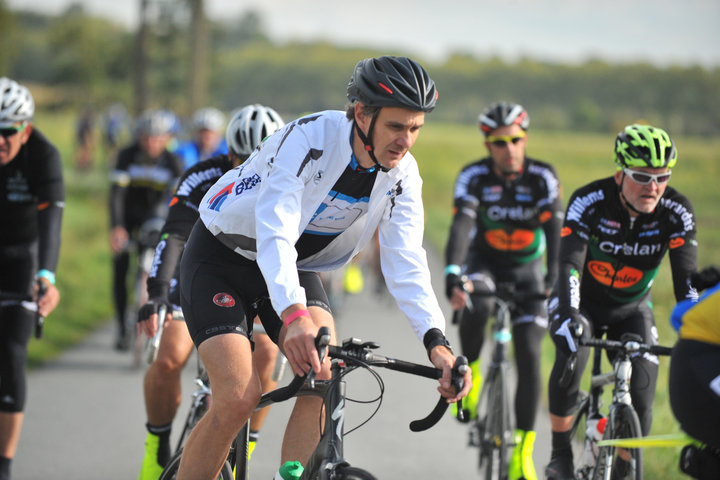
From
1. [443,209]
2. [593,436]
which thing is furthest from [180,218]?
[443,209]

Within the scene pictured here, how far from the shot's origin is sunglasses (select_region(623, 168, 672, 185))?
4754mm

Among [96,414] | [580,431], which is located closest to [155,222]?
[96,414]

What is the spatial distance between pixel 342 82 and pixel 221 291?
55.6 meters

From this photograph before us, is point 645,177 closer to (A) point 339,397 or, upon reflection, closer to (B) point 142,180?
(A) point 339,397

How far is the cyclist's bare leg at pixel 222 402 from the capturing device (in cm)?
356

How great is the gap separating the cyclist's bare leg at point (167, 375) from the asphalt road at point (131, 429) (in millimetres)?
591

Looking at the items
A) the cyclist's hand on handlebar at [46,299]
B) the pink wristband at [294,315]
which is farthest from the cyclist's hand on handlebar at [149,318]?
the pink wristband at [294,315]

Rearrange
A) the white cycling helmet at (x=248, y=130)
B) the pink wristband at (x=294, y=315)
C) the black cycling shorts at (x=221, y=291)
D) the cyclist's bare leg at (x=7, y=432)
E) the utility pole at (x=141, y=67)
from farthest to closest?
the utility pole at (x=141, y=67), the cyclist's bare leg at (x=7, y=432), the white cycling helmet at (x=248, y=130), the black cycling shorts at (x=221, y=291), the pink wristband at (x=294, y=315)

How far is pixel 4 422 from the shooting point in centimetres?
538

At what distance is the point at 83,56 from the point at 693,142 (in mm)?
48930

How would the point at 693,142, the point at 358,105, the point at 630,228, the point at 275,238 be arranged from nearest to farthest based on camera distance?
the point at 275,238 → the point at 358,105 → the point at 630,228 → the point at 693,142

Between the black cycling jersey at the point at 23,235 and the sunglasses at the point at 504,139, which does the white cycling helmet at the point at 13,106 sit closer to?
the black cycling jersey at the point at 23,235

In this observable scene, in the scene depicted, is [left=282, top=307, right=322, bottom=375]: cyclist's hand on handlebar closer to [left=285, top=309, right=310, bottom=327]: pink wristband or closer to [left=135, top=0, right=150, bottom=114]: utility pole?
[left=285, top=309, right=310, bottom=327]: pink wristband

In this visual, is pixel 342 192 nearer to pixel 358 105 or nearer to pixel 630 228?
pixel 358 105
